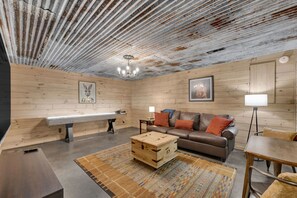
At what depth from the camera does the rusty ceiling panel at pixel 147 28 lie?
149 centimetres

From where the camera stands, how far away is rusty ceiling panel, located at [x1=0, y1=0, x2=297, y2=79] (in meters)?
1.49

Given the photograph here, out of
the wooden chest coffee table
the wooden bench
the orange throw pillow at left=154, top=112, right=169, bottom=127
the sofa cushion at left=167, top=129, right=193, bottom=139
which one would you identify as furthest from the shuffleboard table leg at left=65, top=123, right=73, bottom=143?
the sofa cushion at left=167, top=129, right=193, bottom=139

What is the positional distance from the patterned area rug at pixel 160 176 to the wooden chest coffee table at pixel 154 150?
125 millimetres

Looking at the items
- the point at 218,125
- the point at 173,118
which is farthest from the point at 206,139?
the point at 173,118

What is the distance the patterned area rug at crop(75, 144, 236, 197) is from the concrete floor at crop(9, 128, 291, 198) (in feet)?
0.30

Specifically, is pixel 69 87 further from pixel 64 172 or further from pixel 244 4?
pixel 244 4

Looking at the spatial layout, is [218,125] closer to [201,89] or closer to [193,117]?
[193,117]

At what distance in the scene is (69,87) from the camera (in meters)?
4.53

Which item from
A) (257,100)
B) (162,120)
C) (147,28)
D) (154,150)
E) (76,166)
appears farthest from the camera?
(162,120)

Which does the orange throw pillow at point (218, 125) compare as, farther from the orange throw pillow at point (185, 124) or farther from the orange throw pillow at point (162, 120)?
the orange throw pillow at point (162, 120)

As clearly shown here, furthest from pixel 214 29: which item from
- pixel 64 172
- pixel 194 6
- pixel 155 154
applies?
pixel 64 172

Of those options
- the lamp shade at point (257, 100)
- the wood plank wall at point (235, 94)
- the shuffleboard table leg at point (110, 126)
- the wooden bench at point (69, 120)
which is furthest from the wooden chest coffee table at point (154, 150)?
the shuffleboard table leg at point (110, 126)

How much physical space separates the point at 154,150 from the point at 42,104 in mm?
3823

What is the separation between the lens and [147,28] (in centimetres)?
192
